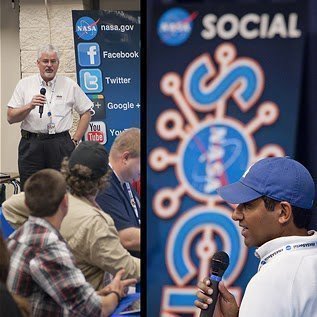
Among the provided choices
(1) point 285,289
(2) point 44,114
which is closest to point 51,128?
(2) point 44,114

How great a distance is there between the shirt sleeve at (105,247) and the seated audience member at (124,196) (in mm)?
18

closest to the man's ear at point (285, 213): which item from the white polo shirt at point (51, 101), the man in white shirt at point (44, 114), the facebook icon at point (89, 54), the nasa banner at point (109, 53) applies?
the man in white shirt at point (44, 114)

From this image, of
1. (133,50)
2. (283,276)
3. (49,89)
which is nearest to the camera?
(283,276)

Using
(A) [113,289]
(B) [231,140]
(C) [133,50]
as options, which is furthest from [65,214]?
(C) [133,50]

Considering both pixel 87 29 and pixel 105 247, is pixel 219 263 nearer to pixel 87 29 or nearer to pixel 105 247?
pixel 105 247

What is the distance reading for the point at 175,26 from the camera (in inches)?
61.4

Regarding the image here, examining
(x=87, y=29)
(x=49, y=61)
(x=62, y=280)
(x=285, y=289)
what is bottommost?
(x=62, y=280)

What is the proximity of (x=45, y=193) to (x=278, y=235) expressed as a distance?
1.96 feet

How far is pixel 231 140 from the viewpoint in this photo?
1.60 metres

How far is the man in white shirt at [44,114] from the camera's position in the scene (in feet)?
6.70

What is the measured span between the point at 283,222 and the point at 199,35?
0.41m

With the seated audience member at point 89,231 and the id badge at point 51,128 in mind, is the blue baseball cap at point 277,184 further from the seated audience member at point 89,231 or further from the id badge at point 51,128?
the id badge at point 51,128

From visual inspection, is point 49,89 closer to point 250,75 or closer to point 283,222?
point 250,75

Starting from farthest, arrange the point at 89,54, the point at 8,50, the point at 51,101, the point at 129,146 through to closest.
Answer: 1. the point at 8,50
2. the point at 89,54
3. the point at 51,101
4. the point at 129,146
